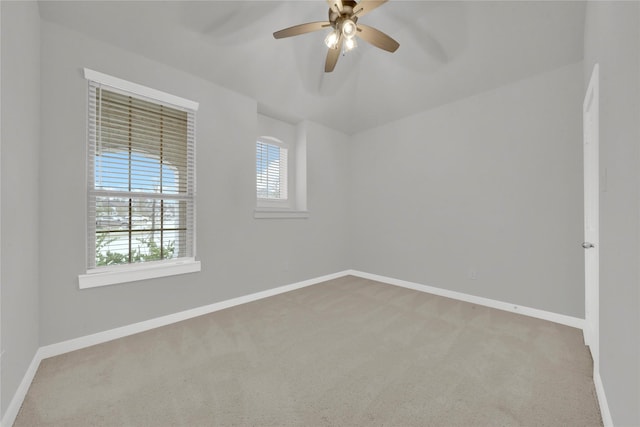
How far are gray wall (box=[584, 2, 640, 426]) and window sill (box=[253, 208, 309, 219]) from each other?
311 centimetres

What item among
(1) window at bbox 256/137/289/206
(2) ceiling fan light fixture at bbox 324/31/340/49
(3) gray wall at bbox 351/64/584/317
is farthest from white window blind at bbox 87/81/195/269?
(3) gray wall at bbox 351/64/584/317

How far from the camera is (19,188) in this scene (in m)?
1.63

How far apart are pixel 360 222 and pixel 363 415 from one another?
11.0ft

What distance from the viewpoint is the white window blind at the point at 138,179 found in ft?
7.57

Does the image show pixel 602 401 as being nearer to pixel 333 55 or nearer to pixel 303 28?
pixel 333 55

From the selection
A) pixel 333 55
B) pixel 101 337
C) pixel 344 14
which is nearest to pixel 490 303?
pixel 333 55

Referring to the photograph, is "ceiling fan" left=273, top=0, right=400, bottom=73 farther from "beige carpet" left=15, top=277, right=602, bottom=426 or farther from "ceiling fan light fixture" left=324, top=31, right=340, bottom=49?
"beige carpet" left=15, top=277, right=602, bottom=426

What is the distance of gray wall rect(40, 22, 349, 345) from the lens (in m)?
2.09

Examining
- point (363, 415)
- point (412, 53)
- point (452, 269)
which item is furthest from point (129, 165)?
point (452, 269)

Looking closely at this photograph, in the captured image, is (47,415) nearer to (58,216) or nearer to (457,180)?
(58,216)

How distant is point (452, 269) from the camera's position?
3473 millimetres

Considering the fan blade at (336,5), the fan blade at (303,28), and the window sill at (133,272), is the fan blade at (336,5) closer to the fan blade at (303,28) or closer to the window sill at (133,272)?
the fan blade at (303,28)

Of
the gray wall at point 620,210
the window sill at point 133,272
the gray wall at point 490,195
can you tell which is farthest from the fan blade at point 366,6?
the window sill at point 133,272

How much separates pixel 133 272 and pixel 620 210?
3407 millimetres
